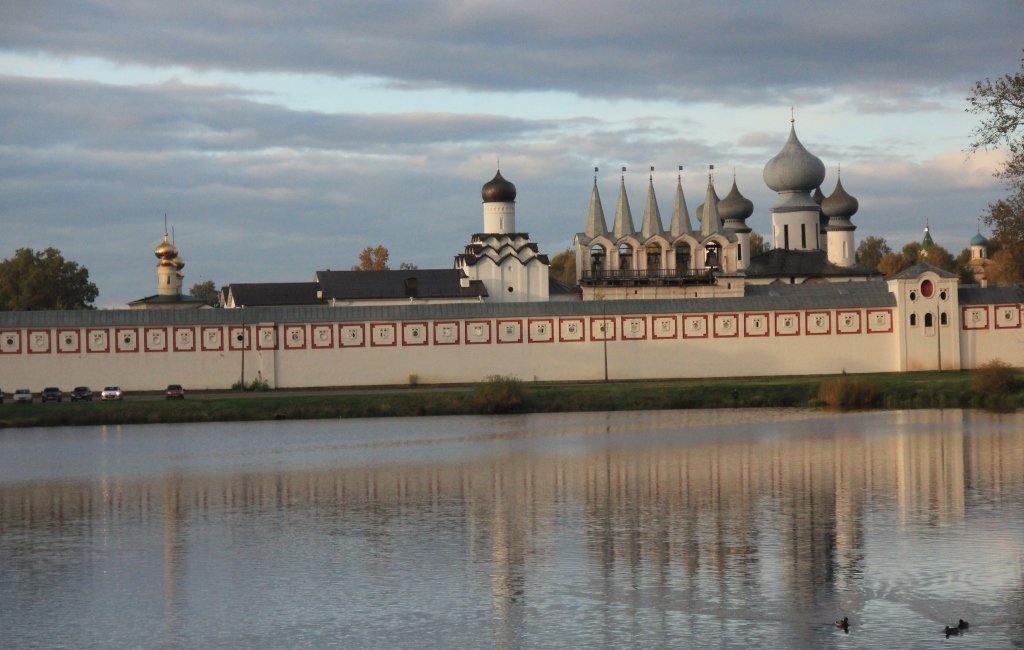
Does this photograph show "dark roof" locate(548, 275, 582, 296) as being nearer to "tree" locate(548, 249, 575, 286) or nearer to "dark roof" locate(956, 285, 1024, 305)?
"dark roof" locate(956, 285, 1024, 305)

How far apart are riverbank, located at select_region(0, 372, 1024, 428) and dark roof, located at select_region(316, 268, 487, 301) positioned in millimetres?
18752

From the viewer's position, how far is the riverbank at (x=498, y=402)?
4528 centimetres

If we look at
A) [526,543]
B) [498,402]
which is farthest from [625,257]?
[526,543]

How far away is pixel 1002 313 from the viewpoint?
57625 mm

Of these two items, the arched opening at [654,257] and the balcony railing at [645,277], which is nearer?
the balcony railing at [645,277]

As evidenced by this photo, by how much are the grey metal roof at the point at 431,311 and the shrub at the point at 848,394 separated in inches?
452

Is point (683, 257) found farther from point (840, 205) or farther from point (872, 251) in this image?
point (872, 251)

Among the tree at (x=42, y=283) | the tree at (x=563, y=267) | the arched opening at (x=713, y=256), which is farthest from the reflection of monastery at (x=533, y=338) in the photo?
the tree at (x=563, y=267)

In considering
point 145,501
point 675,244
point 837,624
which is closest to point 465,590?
point 837,624

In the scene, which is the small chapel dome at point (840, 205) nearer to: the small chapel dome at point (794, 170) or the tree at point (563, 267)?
the small chapel dome at point (794, 170)

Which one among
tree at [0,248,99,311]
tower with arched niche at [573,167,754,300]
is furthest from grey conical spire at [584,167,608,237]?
tree at [0,248,99,311]

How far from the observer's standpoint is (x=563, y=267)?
387 feet

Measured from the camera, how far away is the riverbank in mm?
45281

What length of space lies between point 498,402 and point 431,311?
11.3 m
